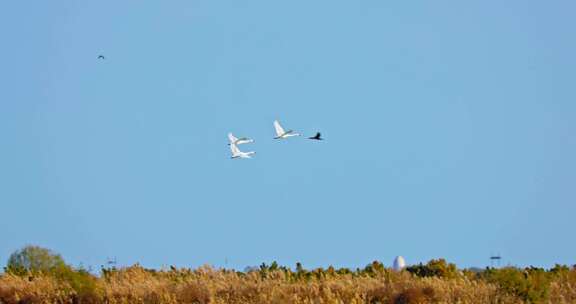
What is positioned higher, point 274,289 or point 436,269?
point 436,269

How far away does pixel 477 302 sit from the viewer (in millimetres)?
22750

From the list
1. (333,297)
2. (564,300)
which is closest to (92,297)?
(333,297)

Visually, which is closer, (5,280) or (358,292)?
(358,292)

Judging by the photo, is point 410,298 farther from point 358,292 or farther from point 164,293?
point 164,293

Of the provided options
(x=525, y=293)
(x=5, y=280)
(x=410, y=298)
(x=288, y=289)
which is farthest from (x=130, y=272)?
(x=525, y=293)

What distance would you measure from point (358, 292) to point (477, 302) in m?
2.39

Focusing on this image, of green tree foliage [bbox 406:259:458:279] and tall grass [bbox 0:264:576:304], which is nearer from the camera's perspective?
tall grass [bbox 0:264:576:304]

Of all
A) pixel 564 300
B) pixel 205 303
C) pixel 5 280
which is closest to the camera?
pixel 564 300

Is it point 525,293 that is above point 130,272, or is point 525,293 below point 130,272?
below

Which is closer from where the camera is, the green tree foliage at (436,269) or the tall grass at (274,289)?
the tall grass at (274,289)

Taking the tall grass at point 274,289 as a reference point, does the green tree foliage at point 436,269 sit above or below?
above

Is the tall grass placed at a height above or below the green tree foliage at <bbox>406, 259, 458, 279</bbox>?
below

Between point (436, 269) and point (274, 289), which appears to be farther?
point (436, 269)

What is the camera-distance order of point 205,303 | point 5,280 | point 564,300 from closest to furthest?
1. point 564,300
2. point 205,303
3. point 5,280
